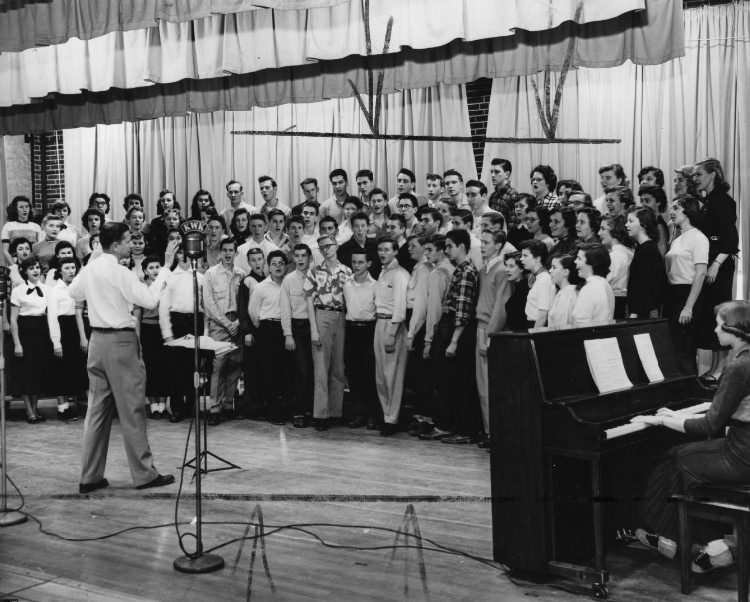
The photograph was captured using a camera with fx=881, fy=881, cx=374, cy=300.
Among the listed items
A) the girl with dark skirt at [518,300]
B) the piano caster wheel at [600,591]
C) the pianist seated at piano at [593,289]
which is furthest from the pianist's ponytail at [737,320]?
the girl with dark skirt at [518,300]

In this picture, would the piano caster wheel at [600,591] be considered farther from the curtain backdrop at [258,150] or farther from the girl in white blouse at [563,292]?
the curtain backdrop at [258,150]

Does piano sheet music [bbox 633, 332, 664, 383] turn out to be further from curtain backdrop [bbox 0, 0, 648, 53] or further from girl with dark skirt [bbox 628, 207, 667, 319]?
curtain backdrop [bbox 0, 0, 648, 53]

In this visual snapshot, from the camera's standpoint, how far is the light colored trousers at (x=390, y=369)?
686 centimetres

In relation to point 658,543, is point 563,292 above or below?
above

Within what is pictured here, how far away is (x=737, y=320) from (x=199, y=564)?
8.33ft

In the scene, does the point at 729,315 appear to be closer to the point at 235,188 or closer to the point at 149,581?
the point at 149,581

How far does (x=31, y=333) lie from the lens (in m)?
7.80

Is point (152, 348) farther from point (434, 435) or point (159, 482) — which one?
point (434, 435)

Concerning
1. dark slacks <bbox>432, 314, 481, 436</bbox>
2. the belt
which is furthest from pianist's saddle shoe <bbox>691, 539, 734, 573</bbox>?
the belt

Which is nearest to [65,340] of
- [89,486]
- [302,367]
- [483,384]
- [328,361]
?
[302,367]

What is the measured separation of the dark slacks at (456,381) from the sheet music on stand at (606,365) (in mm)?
2454

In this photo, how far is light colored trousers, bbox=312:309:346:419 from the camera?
7.17 metres

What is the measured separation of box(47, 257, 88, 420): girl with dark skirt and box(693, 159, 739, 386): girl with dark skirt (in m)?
5.16

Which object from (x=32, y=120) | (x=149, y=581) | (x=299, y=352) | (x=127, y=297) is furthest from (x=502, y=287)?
(x=32, y=120)
